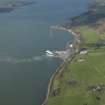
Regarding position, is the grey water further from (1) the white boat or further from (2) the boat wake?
(1) the white boat

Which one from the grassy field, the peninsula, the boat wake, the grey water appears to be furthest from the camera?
the boat wake

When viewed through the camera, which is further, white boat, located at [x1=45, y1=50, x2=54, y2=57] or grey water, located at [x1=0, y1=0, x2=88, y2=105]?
white boat, located at [x1=45, y1=50, x2=54, y2=57]

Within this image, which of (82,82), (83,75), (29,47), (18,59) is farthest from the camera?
(29,47)

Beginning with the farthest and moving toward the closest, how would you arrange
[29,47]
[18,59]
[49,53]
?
[29,47] → [49,53] → [18,59]

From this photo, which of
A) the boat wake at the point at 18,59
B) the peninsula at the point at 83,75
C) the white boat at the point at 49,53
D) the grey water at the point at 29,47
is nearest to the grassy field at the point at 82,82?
the peninsula at the point at 83,75

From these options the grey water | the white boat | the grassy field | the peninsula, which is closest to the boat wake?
the grey water

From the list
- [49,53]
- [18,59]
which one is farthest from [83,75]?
[49,53]

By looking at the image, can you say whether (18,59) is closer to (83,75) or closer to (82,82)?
(83,75)
